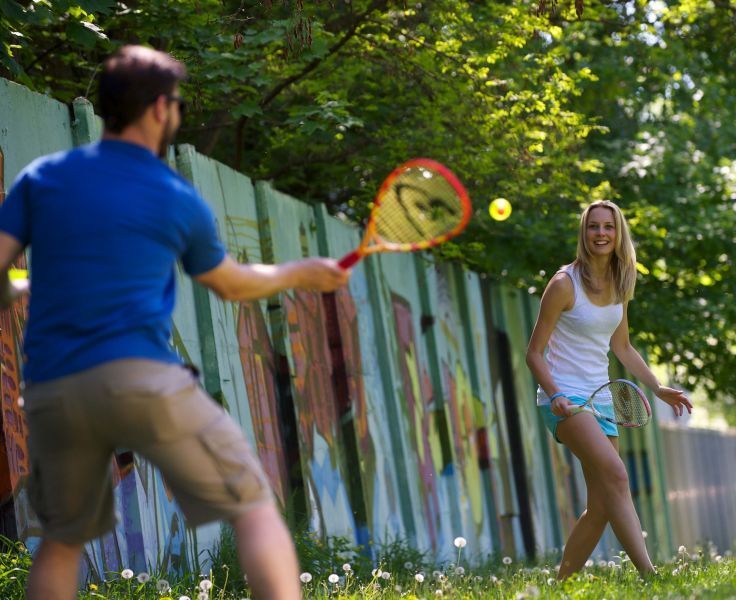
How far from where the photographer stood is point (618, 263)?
713cm

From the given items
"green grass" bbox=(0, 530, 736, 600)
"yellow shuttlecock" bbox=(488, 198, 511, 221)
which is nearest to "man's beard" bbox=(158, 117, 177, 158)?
"green grass" bbox=(0, 530, 736, 600)

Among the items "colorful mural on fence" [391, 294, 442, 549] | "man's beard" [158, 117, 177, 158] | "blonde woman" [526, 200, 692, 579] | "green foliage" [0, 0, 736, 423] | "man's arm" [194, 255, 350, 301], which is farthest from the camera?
"colorful mural on fence" [391, 294, 442, 549]

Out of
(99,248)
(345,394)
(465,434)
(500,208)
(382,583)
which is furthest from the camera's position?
(465,434)

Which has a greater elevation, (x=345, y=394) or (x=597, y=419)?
(x=345, y=394)

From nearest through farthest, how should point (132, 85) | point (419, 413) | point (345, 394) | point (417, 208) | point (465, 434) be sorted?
point (132, 85)
point (417, 208)
point (345, 394)
point (419, 413)
point (465, 434)

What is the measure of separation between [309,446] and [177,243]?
558 centimetres

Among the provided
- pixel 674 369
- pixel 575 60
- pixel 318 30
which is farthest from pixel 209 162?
pixel 674 369

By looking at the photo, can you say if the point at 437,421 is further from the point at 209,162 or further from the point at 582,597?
the point at 582,597

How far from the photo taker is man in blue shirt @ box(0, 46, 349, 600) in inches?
145

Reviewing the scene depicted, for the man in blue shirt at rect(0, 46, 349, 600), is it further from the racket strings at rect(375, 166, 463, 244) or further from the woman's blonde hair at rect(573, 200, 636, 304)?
the woman's blonde hair at rect(573, 200, 636, 304)

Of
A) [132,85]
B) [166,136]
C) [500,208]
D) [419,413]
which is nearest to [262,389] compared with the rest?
[500,208]

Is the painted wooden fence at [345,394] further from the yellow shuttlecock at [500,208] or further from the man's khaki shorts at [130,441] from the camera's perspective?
the man's khaki shorts at [130,441]

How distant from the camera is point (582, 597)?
A: 5438 millimetres

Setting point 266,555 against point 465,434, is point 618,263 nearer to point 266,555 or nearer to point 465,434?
point 266,555
